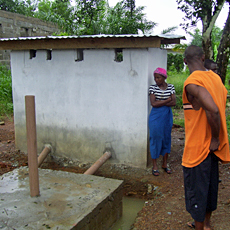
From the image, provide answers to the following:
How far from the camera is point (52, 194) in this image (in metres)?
3.21

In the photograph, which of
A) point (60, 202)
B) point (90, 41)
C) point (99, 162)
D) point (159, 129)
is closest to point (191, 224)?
point (60, 202)

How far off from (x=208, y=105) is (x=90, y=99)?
2991mm

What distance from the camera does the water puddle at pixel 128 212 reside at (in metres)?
3.43


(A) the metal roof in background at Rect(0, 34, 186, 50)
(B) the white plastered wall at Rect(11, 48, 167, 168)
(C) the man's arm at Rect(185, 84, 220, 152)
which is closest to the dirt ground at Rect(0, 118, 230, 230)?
(B) the white plastered wall at Rect(11, 48, 167, 168)

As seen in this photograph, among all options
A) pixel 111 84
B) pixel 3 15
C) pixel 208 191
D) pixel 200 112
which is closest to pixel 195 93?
pixel 200 112

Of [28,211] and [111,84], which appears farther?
[111,84]

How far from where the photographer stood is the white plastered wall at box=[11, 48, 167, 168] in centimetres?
454

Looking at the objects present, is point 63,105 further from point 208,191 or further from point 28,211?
point 208,191

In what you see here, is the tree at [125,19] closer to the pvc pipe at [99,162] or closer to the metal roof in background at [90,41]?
the metal roof in background at [90,41]

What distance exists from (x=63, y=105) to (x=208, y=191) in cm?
336

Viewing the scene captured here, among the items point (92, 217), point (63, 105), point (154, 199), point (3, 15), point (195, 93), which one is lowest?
point (154, 199)

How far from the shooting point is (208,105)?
2.19 meters

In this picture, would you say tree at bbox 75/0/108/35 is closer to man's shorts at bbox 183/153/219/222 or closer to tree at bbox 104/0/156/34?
tree at bbox 104/0/156/34

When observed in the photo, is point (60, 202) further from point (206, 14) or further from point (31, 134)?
point (206, 14)
